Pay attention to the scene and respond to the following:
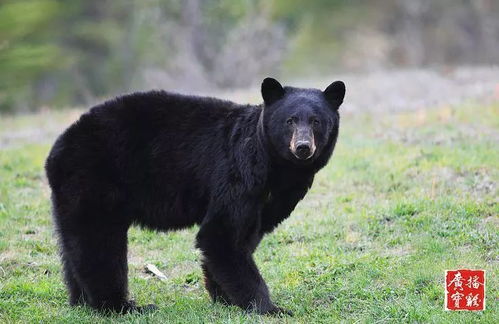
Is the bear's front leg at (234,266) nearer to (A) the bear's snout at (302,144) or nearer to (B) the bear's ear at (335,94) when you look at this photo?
(A) the bear's snout at (302,144)

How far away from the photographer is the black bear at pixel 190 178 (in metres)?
6.31

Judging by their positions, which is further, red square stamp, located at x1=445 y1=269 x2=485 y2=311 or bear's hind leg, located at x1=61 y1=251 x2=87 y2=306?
Result: bear's hind leg, located at x1=61 y1=251 x2=87 y2=306

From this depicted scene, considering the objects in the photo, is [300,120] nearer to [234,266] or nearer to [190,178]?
→ [190,178]

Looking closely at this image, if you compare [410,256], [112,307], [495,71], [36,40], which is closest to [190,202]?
[112,307]

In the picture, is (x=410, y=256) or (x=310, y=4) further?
(x=310, y=4)

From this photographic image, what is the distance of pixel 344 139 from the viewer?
13188mm

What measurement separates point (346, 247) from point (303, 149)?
2287 mm

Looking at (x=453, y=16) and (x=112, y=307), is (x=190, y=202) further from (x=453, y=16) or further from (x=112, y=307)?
(x=453, y=16)

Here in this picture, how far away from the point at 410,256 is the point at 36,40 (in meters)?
26.2

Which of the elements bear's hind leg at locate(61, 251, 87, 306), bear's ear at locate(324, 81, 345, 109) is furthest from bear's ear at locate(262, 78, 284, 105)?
bear's hind leg at locate(61, 251, 87, 306)

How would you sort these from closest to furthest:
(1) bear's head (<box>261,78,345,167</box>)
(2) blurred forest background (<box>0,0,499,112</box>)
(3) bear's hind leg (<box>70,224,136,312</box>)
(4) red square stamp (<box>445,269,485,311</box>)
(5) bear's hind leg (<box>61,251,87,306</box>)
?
(4) red square stamp (<box>445,269,485,311</box>) → (1) bear's head (<box>261,78,345,167</box>) → (3) bear's hind leg (<box>70,224,136,312</box>) → (5) bear's hind leg (<box>61,251,87,306</box>) → (2) blurred forest background (<box>0,0,499,112</box>)

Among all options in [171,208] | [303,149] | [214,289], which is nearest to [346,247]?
[214,289]

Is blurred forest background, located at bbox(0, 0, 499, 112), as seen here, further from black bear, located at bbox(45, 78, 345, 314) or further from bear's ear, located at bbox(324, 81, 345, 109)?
bear's ear, located at bbox(324, 81, 345, 109)

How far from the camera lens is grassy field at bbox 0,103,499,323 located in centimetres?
645
